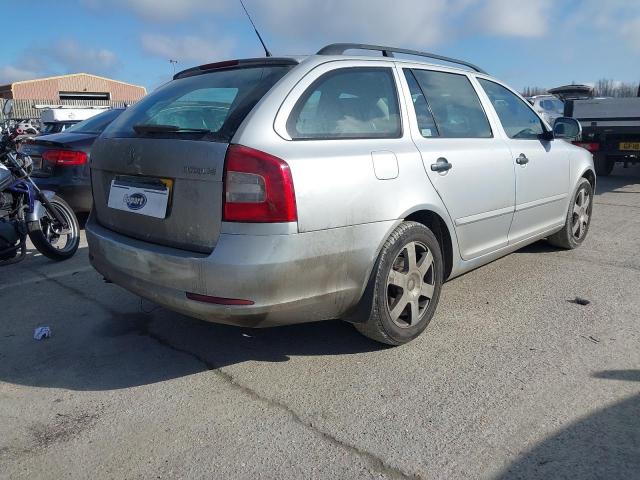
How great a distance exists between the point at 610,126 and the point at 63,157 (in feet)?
30.1

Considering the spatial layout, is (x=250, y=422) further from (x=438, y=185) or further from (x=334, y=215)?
(x=438, y=185)

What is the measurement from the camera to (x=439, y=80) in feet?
12.5

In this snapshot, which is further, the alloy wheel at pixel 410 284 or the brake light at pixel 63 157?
the brake light at pixel 63 157

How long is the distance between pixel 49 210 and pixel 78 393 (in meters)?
3.20

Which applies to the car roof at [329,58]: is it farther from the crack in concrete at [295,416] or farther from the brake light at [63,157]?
the brake light at [63,157]

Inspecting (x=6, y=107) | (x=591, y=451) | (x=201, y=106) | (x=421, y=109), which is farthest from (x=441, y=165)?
(x=6, y=107)

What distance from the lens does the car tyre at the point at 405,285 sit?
10.00ft

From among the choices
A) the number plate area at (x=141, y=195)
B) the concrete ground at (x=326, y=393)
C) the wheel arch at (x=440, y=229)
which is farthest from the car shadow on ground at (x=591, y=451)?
the number plate area at (x=141, y=195)

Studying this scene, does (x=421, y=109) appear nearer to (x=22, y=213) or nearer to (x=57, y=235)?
(x=22, y=213)

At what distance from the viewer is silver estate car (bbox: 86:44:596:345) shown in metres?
2.59

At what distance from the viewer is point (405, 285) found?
128 inches

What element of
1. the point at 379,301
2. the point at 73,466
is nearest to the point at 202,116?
the point at 379,301

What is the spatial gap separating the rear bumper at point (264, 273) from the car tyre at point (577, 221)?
307 cm

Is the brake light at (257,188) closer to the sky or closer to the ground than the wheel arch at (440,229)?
closer to the sky
